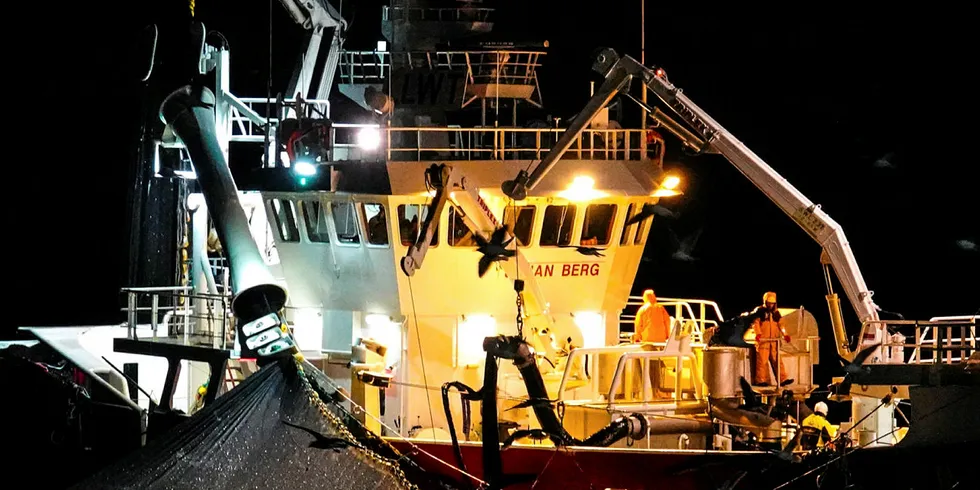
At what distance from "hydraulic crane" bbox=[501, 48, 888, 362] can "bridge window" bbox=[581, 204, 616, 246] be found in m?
1.27

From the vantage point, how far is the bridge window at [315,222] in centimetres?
1619

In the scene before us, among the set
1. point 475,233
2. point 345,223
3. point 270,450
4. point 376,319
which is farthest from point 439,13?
point 270,450

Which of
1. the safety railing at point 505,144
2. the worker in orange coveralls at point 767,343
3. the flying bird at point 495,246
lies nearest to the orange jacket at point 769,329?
the worker in orange coveralls at point 767,343

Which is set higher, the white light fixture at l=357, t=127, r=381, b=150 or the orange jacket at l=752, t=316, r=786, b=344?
the white light fixture at l=357, t=127, r=381, b=150

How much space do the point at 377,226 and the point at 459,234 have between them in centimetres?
106

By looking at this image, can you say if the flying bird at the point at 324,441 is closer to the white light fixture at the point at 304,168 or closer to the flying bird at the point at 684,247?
the white light fixture at the point at 304,168

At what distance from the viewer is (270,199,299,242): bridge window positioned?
16422mm

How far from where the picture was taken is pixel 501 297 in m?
15.8

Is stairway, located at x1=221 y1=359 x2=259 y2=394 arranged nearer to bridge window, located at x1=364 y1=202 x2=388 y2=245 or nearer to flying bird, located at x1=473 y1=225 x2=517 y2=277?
bridge window, located at x1=364 y1=202 x2=388 y2=245

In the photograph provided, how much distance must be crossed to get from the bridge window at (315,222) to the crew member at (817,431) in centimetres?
655

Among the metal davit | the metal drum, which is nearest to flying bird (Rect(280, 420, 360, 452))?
the metal davit

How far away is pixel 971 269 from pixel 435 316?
86.9 ft

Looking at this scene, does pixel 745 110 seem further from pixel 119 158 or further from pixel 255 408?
pixel 255 408

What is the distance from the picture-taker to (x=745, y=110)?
1486 inches
